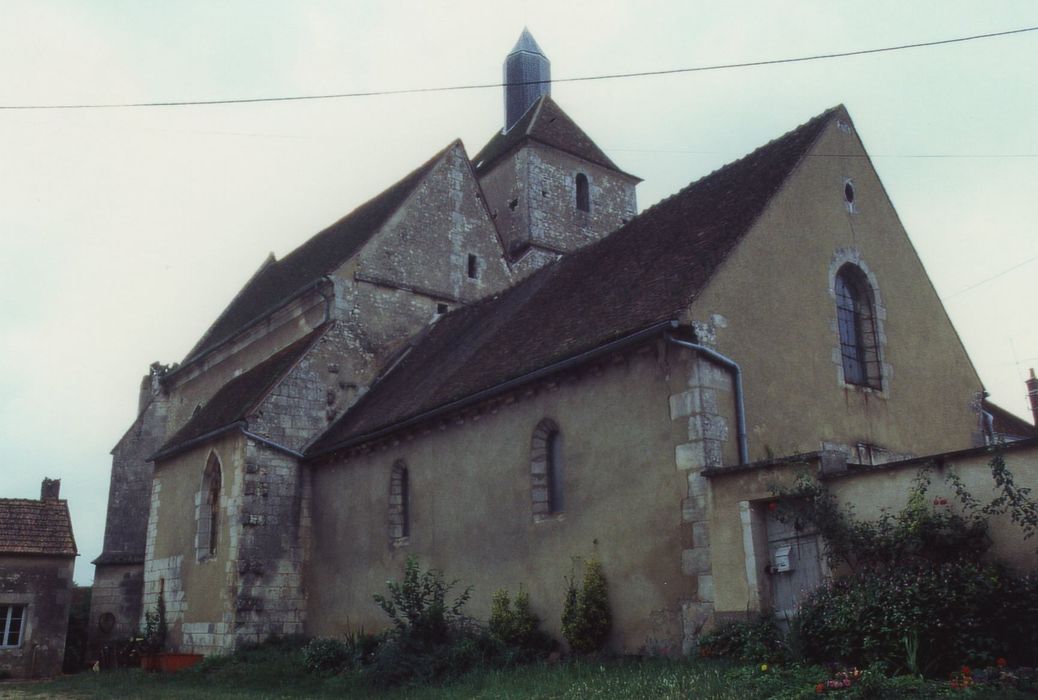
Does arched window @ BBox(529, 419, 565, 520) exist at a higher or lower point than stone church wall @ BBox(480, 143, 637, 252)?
lower

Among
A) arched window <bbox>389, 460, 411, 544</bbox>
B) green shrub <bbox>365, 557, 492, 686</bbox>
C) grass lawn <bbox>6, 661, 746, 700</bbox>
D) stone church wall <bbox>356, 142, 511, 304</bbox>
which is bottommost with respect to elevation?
grass lawn <bbox>6, 661, 746, 700</bbox>

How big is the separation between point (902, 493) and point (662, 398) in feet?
9.70

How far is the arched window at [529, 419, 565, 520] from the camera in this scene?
12531mm

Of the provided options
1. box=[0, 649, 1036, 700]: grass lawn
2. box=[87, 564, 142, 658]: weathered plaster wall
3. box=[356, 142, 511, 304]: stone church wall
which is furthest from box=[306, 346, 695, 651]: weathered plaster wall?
box=[87, 564, 142, 658]: weathered plaster wall

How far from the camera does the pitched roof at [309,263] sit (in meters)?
20.4

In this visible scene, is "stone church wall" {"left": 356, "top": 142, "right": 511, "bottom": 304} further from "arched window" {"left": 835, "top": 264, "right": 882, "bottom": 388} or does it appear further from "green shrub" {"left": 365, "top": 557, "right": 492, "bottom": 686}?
"arched window" {"left": 835, "top": 264, "right": 882, "bottom": 388}

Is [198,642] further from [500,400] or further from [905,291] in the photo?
[905,291]

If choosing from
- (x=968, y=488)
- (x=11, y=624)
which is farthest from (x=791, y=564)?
(x=11, y=624)

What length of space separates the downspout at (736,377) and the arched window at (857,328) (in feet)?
9.19

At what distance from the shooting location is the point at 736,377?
11.2m

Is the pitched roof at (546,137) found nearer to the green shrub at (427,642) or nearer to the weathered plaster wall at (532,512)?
the weathered plaster wall at (532,512)

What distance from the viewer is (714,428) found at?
420 inches

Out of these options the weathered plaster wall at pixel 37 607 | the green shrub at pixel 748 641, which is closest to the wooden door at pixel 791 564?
the green shrub at pixel 748 641

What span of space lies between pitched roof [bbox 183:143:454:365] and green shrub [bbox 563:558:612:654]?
1011 centimetres
